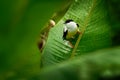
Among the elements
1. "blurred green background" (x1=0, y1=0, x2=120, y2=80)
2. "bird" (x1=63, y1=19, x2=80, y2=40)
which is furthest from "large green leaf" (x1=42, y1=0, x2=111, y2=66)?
"blurred green background" (x1=0, y1=0, x2=120, y2=80)

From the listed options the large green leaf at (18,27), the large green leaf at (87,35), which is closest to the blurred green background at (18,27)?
the large green leaf at (18,27)

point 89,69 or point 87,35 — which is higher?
point 89,69

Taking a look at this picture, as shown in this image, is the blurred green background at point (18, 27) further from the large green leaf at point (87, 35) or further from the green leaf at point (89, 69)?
the large green leaf at point (87, 35)

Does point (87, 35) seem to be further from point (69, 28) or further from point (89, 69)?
point (89, 69)

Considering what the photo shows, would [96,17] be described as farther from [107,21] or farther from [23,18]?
Result: [23,18]

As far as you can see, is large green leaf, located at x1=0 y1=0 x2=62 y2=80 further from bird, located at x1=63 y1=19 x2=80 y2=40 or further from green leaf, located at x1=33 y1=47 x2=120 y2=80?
bird, located at x1=63 y1=19 x2=80 y2=40

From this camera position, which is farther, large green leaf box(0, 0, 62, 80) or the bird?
the bird

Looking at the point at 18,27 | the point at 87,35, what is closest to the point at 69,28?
the point at 87,35
